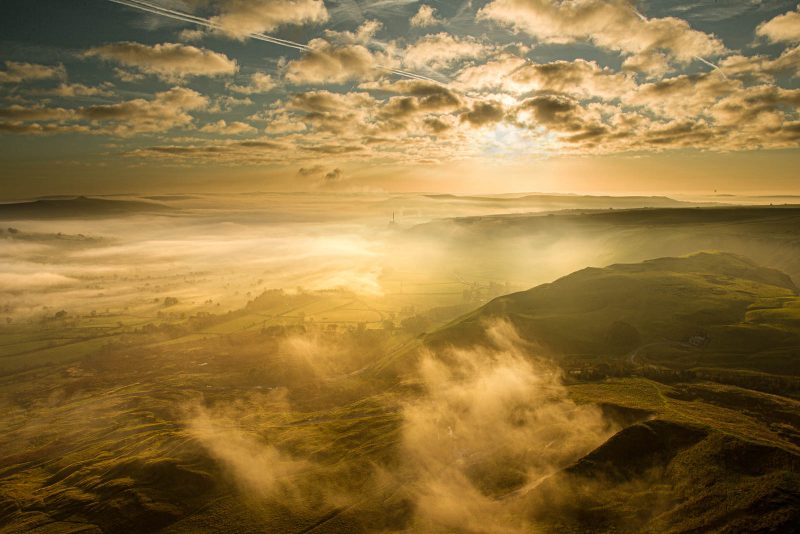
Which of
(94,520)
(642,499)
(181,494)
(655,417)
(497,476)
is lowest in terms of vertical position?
(94,520)

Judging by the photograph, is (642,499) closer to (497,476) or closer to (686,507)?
(686,507)

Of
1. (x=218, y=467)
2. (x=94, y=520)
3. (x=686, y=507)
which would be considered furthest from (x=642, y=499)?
(x=94, y=520)

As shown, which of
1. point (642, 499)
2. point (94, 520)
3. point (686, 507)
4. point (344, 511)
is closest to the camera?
point (686, 507)

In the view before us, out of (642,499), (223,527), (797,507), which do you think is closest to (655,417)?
(642,499)

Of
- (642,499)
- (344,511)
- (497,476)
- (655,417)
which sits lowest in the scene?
(344,511)

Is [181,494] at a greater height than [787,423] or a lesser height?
lesser

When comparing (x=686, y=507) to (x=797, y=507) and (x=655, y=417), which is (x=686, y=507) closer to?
(x=797, y=507)

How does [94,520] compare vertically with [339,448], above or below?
below

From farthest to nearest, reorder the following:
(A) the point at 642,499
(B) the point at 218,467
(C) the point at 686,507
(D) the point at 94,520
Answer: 1. (B) the point at 218,467
2. (D) the point at 94,520
3. (A) the point at 642,499
4. (C) the point at 686,507

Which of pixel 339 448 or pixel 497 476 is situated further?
pixel 339 448
